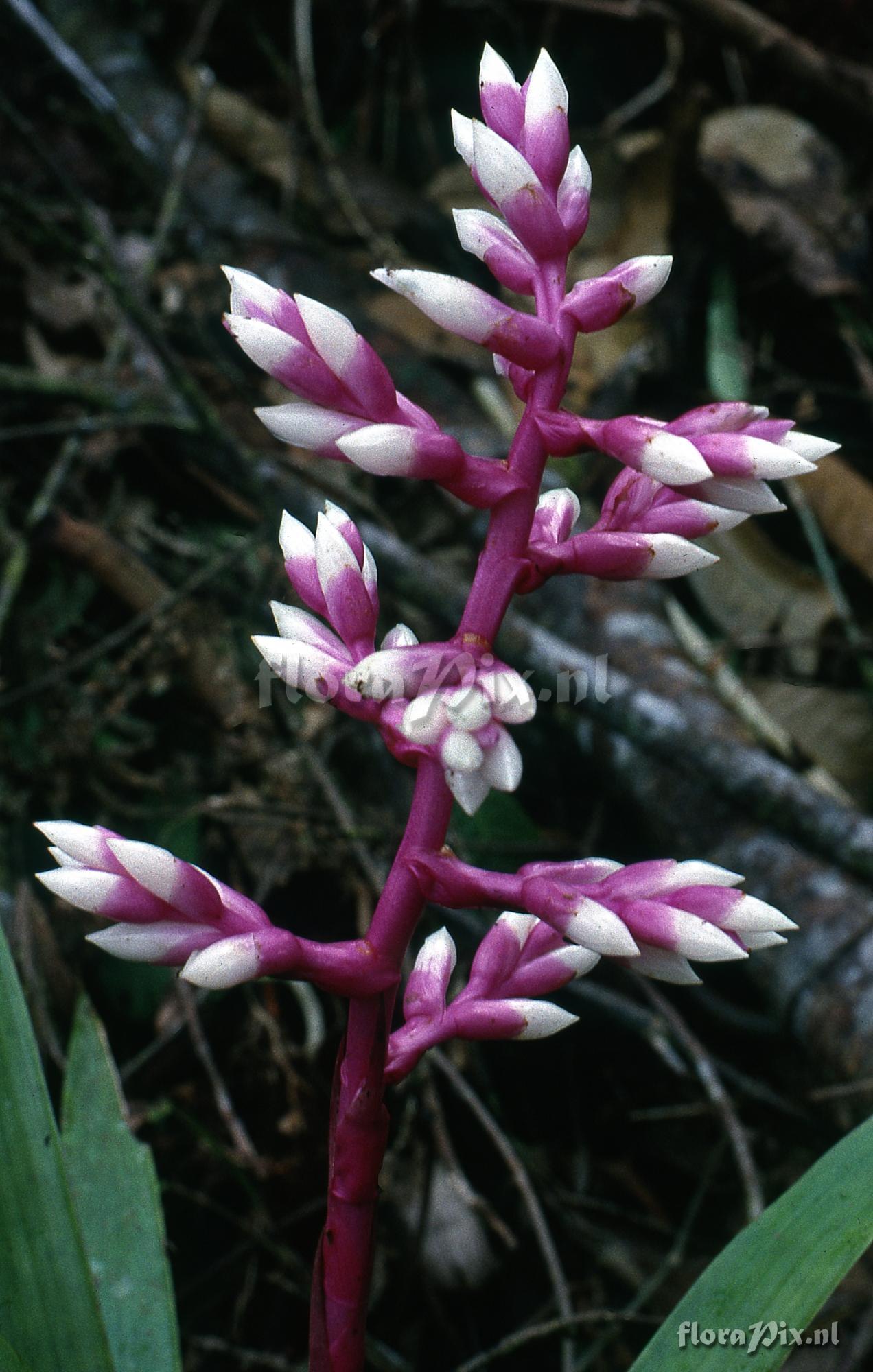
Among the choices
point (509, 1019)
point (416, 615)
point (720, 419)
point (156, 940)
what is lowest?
point (416, 615)

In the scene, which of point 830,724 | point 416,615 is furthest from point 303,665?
point 830,724

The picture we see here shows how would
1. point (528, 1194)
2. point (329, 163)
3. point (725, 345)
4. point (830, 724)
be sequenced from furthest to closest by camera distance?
point (329, 163) → point (725, 345) → point (830, 724) → point (528, 1194)

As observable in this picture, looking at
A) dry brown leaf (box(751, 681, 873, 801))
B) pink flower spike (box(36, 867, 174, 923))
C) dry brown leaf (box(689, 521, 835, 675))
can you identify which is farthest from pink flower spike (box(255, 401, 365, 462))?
dry brown leaf (box(689, 521, 835, 675))

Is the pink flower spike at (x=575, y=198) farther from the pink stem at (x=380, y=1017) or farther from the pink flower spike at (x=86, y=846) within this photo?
the pink flower spike at (x=86, y=846)

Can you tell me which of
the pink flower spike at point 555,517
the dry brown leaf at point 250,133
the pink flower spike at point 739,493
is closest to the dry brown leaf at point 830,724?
the pink flower spike at point 555,517

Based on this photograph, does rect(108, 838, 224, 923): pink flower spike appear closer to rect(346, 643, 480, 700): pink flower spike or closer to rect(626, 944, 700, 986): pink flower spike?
rect(346, 643, 480, 700): pink flower spike

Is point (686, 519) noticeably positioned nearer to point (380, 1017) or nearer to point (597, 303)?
point (597, 303)
